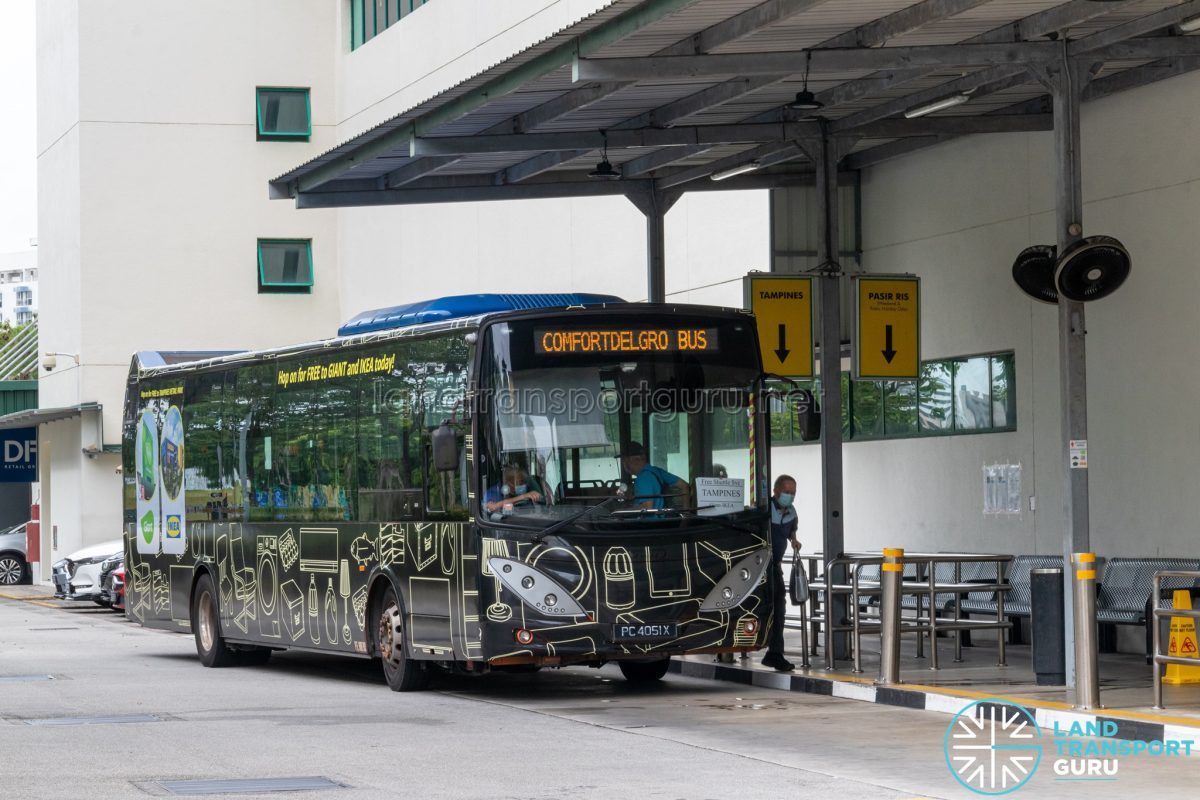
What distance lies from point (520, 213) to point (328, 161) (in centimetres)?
1134

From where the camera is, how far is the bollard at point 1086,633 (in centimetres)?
1341

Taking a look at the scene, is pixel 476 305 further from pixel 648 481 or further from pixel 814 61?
pixel 814 61

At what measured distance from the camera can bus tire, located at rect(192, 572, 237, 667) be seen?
67.7 ft

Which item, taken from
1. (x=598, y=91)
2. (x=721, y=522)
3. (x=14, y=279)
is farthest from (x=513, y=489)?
(x=14, y=279)

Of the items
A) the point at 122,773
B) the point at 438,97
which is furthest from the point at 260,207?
the point at 122,773

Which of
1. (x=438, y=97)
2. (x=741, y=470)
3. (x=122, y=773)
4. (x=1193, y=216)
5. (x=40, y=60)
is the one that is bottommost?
(x=122, y=773)

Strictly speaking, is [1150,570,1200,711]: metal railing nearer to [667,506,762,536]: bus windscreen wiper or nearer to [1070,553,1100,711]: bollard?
[1070,553,1100,711]: bollard

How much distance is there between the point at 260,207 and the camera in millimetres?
41156

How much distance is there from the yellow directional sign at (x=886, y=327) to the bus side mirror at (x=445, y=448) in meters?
4.53

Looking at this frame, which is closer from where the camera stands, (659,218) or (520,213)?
(659,218)

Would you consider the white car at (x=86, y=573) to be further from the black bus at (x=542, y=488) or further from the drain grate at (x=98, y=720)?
the drain grate at (x=98, y=720)

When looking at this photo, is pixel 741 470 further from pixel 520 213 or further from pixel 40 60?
pixel 40 60

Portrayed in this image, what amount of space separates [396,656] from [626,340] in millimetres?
3624

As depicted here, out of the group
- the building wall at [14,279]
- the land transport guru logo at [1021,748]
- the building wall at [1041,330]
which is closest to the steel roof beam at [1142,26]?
the building wall at [1041,330]
